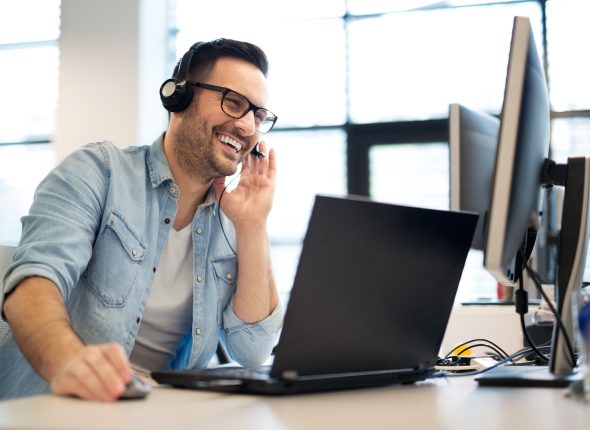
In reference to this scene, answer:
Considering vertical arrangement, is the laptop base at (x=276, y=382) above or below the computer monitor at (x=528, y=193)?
below

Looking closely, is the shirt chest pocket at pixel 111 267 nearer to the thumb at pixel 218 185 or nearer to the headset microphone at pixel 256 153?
the thumb at pixel 218 185

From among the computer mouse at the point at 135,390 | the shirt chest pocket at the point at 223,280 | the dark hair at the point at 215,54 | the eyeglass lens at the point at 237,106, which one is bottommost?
the computer mouse at the point at 135,390

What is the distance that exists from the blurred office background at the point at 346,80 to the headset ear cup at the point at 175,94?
7.97ft

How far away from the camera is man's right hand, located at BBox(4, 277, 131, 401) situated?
740 millimetres

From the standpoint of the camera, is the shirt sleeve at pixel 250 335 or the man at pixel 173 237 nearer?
the man at pixel 173 237

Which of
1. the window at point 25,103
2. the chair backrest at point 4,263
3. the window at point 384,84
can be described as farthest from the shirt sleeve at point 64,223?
the window at point 25,103

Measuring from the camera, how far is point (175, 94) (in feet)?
5.16

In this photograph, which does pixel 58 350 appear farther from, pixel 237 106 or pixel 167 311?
pixel 237 106

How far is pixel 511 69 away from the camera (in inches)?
32.5

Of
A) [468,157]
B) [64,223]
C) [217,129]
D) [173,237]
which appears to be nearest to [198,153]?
[217,129]

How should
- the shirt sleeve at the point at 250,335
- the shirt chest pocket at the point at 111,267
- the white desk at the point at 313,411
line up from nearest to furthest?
the white desk at the point at 313,411 < the shirt chest pocket at the point at 111,267 < the shirt sleeve at the point at 250,335

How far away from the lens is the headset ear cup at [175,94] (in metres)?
1.57

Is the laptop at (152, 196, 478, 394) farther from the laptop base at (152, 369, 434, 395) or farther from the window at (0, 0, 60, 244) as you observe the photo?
the window at (0, 0, 60, 244)

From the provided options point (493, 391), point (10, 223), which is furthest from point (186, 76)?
point (10, 223)
